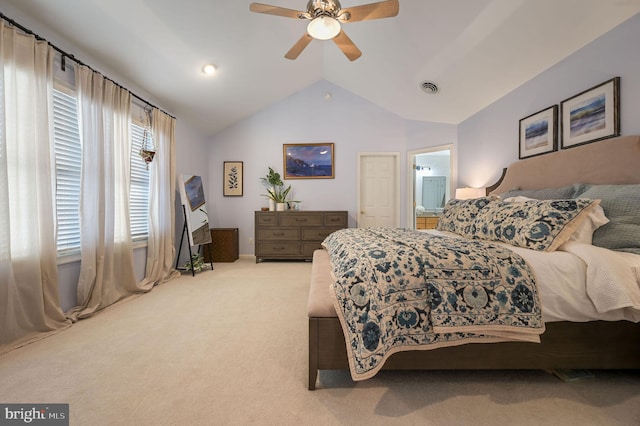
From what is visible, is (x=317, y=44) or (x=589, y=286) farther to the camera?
(x=317, y=44)

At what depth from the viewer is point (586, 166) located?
196 centimetres

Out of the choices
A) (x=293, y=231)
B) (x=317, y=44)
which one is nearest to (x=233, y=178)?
(x=293, y=231)

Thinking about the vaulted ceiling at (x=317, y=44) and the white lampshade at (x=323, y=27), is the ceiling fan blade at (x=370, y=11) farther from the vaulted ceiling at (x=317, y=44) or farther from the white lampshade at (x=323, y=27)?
the vaulted ceiling at (x=317, y=44)

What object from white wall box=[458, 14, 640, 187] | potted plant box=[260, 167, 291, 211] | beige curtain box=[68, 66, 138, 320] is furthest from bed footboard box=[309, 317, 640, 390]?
potted plant box=[260, 167, 291, 211]

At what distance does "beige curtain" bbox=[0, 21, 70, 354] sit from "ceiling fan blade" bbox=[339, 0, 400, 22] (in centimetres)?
233

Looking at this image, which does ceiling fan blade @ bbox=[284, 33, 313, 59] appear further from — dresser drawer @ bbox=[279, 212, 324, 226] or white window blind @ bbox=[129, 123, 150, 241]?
dresser drawer @ bbox=[279, 212, 324, 226]

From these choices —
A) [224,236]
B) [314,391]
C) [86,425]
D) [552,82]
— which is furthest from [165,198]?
[552,82]

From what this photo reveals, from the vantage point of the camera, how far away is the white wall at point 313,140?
4789 mm

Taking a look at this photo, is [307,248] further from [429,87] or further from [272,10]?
[272,10]

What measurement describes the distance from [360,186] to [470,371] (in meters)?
3.68

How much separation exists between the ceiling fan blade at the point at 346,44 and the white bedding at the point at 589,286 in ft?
7.02

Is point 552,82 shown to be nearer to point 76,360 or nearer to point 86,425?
point 86,425

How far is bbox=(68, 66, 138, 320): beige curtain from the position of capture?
227 cm

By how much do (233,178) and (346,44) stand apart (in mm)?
3413
